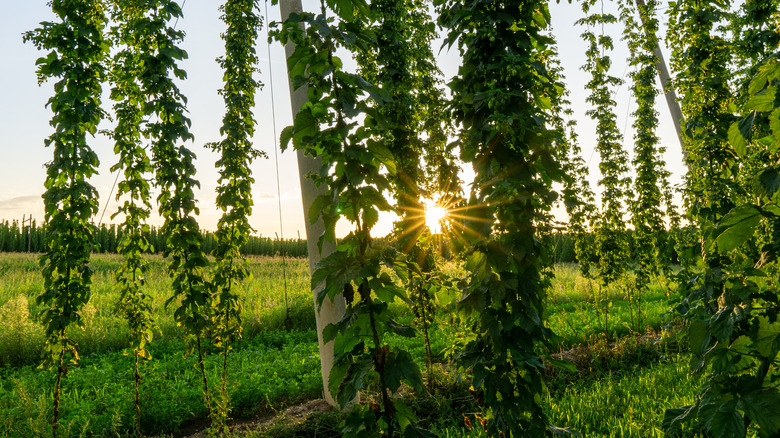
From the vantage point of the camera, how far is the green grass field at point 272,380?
3.87 meters

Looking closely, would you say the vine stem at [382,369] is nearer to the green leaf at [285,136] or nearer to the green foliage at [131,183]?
the green leaf at [285,136]

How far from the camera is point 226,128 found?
5.75 meters

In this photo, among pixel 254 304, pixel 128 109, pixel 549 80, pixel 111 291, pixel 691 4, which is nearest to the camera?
pixel 549 80

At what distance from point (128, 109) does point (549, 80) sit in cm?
443

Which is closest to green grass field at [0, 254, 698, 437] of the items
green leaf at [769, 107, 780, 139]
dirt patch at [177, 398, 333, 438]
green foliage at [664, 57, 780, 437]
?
dirt patch at [177, 398, 333, 438]

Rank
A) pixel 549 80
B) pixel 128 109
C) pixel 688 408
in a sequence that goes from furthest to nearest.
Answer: pixel 128 109
pixel 549 80
pixel 688 408

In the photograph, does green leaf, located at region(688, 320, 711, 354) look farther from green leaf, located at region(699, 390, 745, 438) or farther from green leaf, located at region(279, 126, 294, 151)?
green leaf, located at region(279, 126, 294, 151)

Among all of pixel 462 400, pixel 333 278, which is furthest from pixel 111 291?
pixel 333 278

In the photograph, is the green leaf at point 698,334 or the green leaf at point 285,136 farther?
the green leaf at point 698,334

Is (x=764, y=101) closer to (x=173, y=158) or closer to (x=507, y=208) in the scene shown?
(x=507, y=208)

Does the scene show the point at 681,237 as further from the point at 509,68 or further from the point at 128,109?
the point at 128,109

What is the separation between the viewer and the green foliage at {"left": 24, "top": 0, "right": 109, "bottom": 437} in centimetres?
367

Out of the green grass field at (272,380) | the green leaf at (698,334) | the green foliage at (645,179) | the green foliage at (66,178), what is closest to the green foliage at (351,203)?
the green leaf at (698,334)

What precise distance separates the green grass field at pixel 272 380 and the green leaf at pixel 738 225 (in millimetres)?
1262
